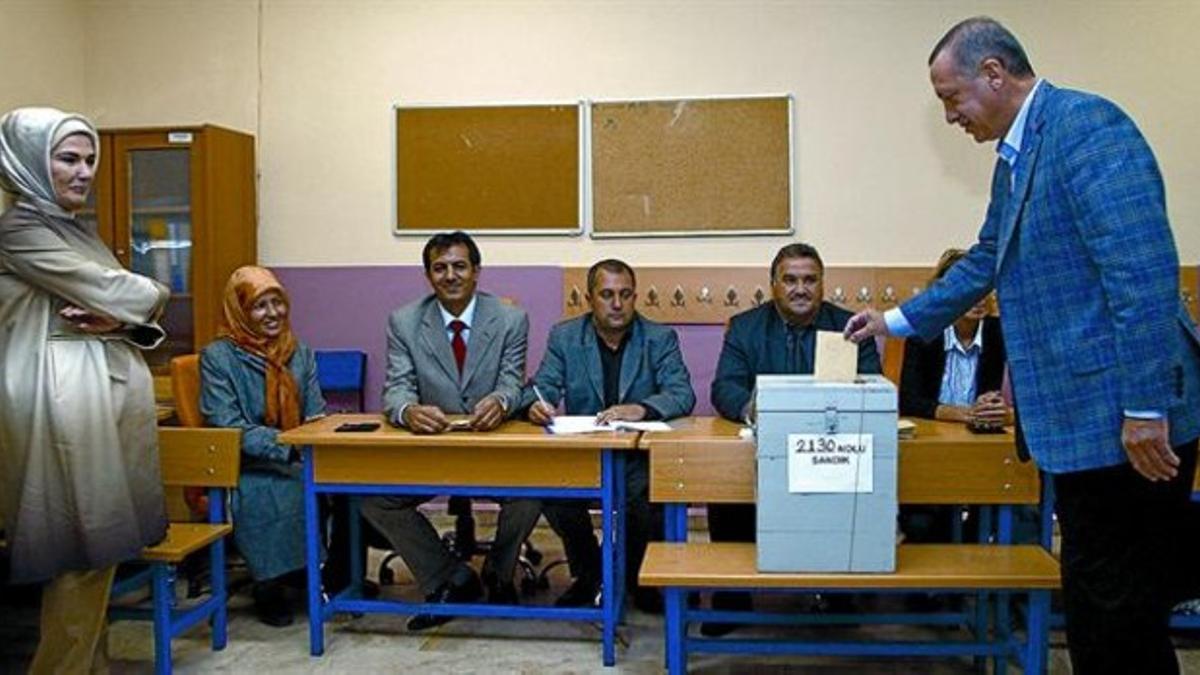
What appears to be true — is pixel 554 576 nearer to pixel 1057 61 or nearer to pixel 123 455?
pixel 123 455

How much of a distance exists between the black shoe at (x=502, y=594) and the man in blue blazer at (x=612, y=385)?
18 cm

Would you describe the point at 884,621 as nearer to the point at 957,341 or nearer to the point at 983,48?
the point at 957,341

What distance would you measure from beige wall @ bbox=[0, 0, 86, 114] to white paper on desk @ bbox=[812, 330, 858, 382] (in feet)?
13.6

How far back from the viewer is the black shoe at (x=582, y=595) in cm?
369

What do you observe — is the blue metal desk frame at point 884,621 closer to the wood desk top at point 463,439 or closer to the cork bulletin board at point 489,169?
the wood desk top at point 463,439

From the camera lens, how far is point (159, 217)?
201 inches

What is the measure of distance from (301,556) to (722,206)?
253 cm

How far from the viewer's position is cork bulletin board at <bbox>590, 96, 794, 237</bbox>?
16.5 feet

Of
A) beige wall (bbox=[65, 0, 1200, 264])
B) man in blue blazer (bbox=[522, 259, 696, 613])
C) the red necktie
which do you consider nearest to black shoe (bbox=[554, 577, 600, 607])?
man in blue blazer (bbox=[522, 259, 696, 613])

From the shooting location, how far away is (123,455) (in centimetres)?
276

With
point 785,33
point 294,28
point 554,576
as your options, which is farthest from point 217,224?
point 785,33

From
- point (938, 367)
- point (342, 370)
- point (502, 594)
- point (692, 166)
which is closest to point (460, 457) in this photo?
point (502, 594)

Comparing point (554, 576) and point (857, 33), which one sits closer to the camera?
point (554, 576)

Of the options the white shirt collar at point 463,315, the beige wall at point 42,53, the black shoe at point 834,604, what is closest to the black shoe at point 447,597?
the white shirt collar at point 463,315
